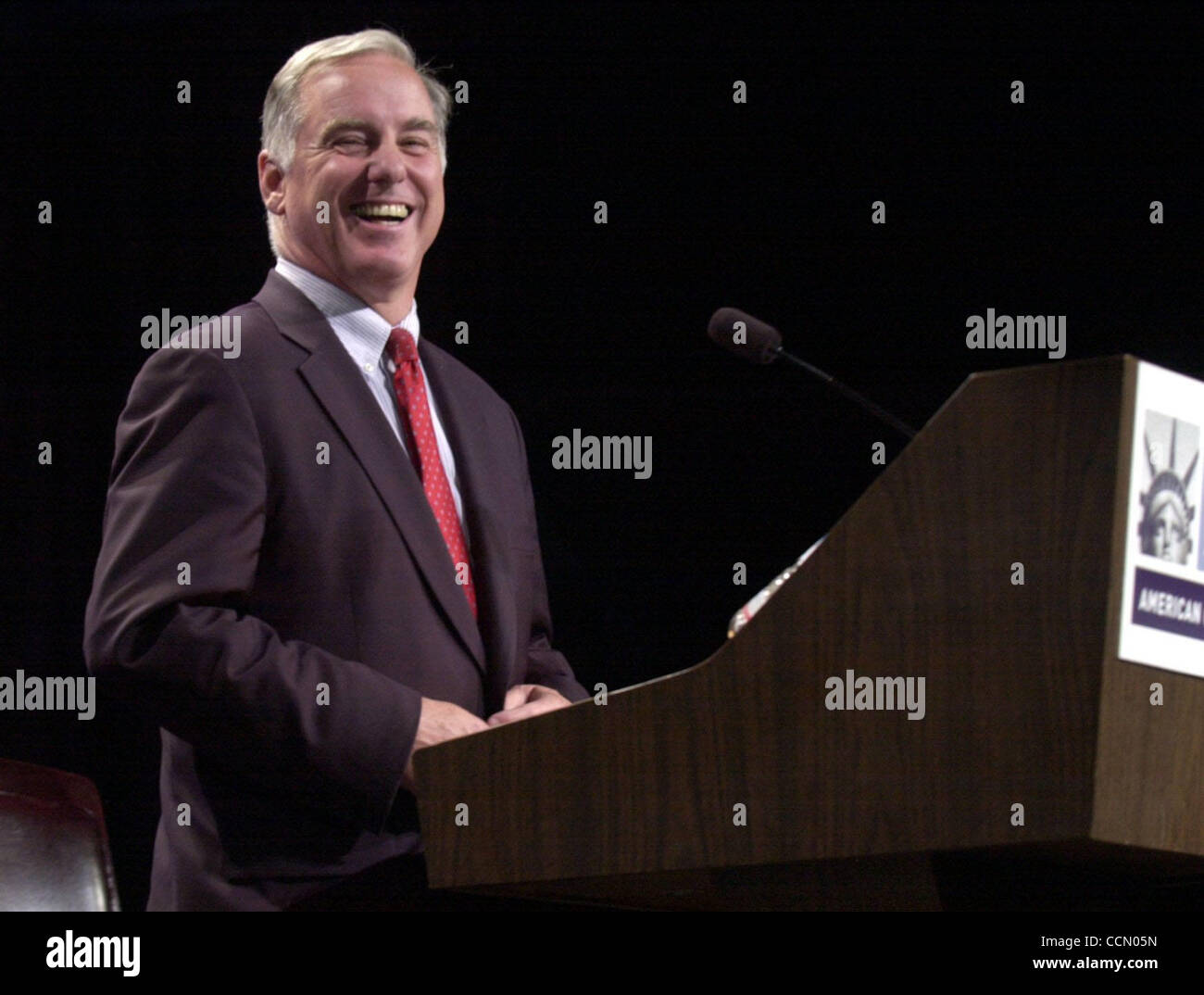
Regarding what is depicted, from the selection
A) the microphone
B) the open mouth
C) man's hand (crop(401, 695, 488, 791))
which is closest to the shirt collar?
the open mouth

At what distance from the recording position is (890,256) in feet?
11.1

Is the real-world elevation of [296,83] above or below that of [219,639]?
above

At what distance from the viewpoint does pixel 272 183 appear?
7.85 ft

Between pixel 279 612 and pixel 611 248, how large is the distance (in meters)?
1.70

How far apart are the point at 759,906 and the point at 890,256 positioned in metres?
2.01

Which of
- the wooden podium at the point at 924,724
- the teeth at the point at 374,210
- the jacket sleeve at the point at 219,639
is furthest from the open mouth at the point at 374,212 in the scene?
the wooden podium at the point at 924,724

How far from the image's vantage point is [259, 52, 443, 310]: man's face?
Answer: 7.46 ft

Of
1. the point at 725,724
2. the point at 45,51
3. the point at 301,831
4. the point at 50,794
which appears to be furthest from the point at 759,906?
the point at 45,51

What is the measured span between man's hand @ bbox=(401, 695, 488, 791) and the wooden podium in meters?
0.33

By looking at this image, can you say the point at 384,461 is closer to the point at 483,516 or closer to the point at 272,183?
the point at 483,516

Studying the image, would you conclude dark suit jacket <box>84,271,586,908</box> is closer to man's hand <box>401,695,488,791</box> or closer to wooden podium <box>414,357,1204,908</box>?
man's hand <box>401,695,488,791</box>

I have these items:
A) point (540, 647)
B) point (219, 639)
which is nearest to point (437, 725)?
point (219, 639)

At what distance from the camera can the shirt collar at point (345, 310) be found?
7.32 ft

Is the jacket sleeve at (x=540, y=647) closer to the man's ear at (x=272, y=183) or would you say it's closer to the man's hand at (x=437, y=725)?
the man's hand at (x=437, y=725)
